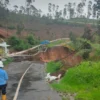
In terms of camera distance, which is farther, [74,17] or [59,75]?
[74,17]

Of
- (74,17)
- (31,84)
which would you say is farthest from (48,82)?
(74,17)

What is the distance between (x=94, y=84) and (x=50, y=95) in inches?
110

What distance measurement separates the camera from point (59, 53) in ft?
143

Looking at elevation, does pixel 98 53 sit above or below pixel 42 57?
above

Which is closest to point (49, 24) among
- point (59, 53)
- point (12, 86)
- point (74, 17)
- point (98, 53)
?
point (74, 17)

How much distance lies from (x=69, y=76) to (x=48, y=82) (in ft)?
4.79

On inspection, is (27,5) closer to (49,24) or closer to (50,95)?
(49,24)

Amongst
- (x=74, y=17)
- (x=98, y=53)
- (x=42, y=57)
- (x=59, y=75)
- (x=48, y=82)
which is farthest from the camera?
(x=74, y=17)

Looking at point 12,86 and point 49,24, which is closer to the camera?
point 12,86

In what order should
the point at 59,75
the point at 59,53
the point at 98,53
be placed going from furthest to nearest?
1. the point at 59,53
2. the point at 98,53
3. the point at 59,75

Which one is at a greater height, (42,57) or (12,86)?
(12,86)

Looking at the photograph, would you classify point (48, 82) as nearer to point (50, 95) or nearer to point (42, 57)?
point (50, 95)

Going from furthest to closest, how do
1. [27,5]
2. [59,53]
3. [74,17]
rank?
[74,17]
[27,5]
[59,53]

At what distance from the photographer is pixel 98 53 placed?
65.5 ft
